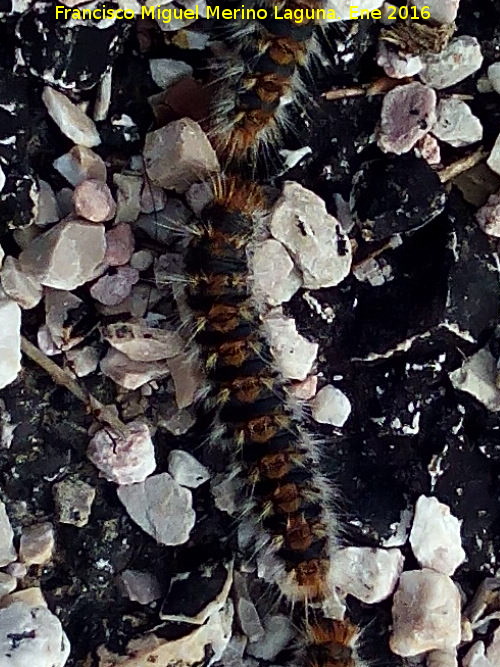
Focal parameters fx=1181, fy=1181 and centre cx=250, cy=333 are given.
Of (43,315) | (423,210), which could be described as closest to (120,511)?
(43,315)

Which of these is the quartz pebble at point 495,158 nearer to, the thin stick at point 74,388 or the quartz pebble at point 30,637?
the thin stick at point 74,388

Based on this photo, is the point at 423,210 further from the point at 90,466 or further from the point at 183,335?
the point at 90,466

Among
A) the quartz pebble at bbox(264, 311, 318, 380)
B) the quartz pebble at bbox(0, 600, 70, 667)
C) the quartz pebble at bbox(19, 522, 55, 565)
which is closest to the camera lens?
the quartz pebble at bbox(0, 600, 70, 667)

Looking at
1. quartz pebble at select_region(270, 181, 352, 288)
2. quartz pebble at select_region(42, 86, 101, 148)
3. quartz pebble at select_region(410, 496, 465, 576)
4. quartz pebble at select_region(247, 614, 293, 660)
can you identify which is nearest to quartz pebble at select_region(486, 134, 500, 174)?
quartz pebble at select_region(270, 181, 352, 288)

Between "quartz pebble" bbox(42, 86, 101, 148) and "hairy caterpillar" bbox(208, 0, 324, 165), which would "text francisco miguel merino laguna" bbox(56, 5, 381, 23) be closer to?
"hairy caterpillar" bbox(208, 0, 324, 165)

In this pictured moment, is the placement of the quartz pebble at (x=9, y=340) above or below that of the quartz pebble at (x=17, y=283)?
below

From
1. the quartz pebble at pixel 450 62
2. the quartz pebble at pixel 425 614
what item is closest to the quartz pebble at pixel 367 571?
the quartz pebble at pixel 425 614
